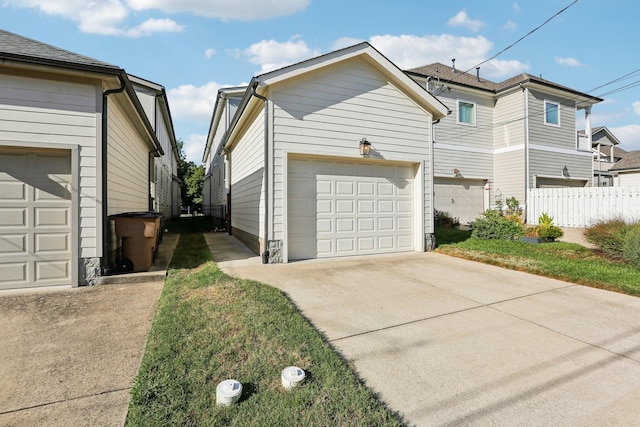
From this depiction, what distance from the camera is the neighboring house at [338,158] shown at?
6.36m

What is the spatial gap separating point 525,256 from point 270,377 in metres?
6.75

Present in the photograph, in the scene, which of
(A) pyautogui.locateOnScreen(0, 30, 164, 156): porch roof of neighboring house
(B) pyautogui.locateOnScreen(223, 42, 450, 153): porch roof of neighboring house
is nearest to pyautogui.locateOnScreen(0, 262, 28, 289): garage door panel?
(A) pyautogui.locateOnScreen(0, 30, 164, 156): porch roof of neighboring house

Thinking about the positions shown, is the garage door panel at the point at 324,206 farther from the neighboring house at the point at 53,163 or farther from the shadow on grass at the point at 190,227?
the shadow on grass at the point at 190,227

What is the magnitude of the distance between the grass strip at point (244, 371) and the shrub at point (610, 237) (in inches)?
283

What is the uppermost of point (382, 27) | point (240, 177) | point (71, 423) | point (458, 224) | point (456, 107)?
point (382, 27)

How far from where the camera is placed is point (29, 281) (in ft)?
15.3

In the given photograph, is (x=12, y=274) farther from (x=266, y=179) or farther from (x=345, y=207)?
(x=345, y=207)

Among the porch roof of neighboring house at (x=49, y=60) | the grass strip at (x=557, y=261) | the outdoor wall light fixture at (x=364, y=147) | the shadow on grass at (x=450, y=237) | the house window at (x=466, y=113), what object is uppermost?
the house window at (x=466, y=113)

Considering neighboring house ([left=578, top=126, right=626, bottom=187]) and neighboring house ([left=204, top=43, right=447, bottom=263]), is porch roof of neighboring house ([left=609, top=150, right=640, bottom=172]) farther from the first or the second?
neighboring house ([left=204, top=43, right=447, bottom=263])

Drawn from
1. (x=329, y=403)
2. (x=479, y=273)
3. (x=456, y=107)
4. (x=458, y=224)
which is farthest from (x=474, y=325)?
(x=456, y=107)

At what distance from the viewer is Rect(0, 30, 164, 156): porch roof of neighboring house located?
4.29m

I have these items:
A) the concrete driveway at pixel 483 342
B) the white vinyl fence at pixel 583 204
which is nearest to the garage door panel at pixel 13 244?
the concrete driveway at pixel 483 342

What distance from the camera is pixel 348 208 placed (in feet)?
23.5

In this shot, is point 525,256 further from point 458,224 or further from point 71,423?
point 71,423
